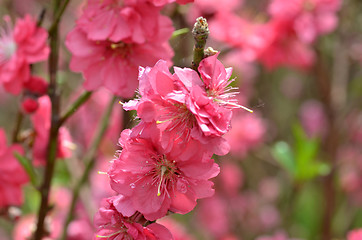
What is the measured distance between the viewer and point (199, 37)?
0.60 meters

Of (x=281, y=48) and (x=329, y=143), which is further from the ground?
(x=281, y=48)

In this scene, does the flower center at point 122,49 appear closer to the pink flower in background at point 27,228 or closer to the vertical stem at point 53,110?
the vertical stem at point 53,110

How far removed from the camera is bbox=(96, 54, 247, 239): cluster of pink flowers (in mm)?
577

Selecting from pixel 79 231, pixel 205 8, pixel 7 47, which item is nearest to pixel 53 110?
pixel 7 47

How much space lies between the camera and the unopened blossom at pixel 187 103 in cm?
57

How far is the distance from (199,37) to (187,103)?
10 cm

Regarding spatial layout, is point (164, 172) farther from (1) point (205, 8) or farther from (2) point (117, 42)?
(1) point (205, 8)

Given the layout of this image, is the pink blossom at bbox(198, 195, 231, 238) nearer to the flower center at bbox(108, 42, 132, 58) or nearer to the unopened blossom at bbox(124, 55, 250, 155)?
the flower center at bbox(108, 42, 132, 58)

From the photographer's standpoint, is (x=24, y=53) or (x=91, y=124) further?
(x=91, y=124)

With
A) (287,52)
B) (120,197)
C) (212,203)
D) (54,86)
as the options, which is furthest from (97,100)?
(120,197)

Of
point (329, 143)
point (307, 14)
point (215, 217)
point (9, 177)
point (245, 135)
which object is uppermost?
point (307, 14)

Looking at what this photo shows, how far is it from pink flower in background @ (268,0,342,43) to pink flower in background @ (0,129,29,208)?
95cm

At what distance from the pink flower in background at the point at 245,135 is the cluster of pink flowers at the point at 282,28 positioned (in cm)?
59

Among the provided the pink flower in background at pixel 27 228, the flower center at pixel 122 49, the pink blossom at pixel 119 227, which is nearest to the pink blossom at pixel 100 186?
the pink flower in background at pixel 27 228
